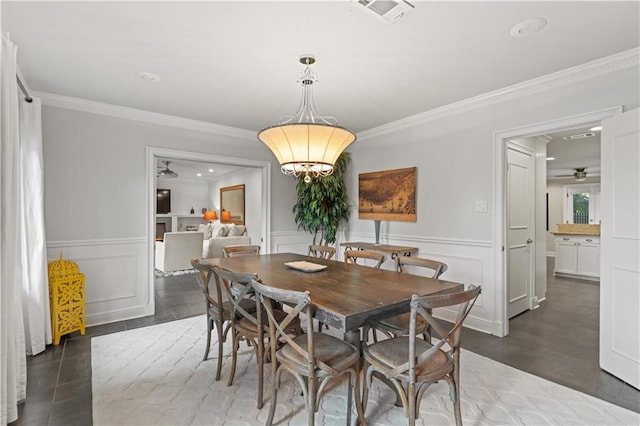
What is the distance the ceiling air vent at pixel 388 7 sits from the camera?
1.82m

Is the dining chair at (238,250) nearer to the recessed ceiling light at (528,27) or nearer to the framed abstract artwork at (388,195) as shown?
the framed abstract artwork at (388,195)

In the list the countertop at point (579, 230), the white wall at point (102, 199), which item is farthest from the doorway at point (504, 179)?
the countertop at point (579, 230)

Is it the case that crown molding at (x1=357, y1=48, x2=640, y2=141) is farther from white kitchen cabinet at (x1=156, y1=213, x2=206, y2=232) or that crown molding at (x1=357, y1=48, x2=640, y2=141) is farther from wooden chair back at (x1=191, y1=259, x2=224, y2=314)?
white kitchen cabinet at (x1=156, y1=213, x2=206, y2=232)

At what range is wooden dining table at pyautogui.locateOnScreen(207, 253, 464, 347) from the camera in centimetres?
162

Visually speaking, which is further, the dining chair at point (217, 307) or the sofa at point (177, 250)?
the sofa at point (177, 250)

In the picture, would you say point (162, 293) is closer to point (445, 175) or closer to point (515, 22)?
point (445, 175)

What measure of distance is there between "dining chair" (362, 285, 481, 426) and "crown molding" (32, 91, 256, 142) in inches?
140

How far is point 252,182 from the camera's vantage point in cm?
774

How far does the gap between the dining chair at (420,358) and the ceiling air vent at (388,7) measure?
1617 mm

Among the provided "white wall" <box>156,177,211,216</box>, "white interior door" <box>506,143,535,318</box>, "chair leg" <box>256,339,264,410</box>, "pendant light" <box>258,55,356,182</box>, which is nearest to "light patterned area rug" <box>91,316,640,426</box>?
"chair leg" <box>256,339,264,410</box>

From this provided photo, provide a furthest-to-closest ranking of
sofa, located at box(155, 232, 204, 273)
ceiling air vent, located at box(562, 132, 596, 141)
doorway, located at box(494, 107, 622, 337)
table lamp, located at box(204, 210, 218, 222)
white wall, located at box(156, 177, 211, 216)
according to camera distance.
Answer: white wall, located at box(156, 177, 211, 216), table lamp, located at box(204, 210, 218, 222), sofa, located at box(155, 232, 204, 273), ceiling air vent, located at box(562, 132, 596, 141), doorway, located at box(494, 107, 622, 337)

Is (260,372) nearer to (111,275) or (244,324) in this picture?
(244,324)

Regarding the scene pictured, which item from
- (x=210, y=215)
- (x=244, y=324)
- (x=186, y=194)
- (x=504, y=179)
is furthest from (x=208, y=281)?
(x=186, y=194)

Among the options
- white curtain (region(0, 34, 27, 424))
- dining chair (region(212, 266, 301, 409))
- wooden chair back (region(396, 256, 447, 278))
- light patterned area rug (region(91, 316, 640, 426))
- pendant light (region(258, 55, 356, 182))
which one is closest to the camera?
white curtain (region(0, 34, 27, 424))
